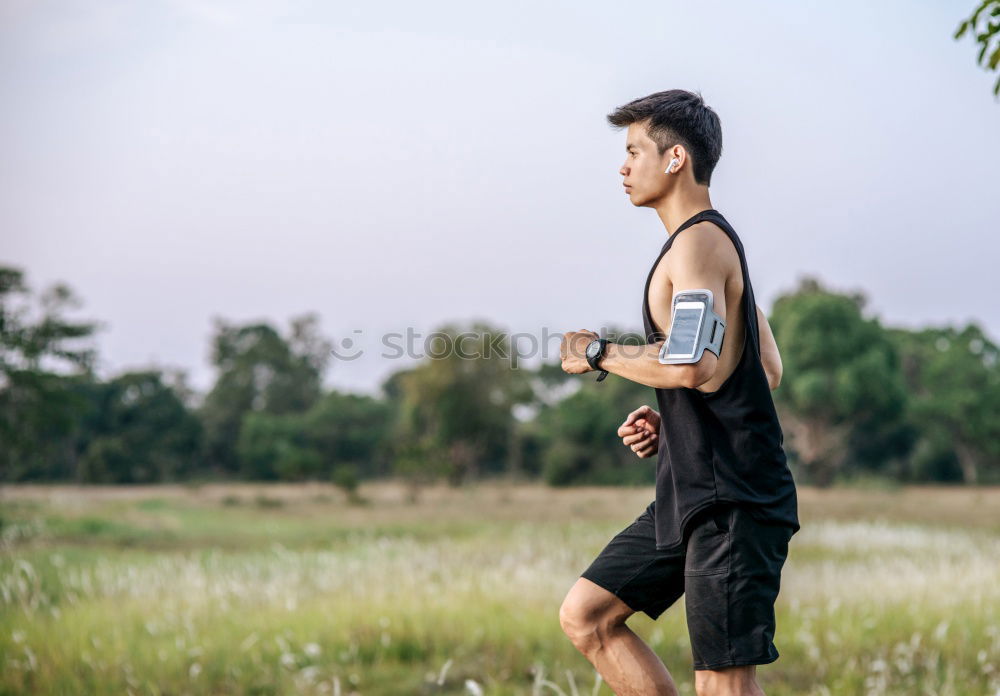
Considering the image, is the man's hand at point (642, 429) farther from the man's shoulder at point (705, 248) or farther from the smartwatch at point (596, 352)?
the man's shoulder at point (705, 248)

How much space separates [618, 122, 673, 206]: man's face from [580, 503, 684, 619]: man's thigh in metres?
1.22

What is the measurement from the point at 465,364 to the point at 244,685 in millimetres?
35202

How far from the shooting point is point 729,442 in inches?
138

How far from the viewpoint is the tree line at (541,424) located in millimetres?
41969

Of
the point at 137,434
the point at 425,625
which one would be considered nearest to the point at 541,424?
the point at 137,434

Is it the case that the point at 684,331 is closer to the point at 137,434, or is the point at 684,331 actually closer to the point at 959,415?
the point at 137,434

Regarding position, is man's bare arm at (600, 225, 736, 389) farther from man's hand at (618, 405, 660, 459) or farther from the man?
man's hand at (618, 405, 660, 459)

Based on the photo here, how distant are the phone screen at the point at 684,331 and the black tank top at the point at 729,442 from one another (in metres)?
0.27

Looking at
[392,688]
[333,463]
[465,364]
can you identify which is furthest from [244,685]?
[333,463]

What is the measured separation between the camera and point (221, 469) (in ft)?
162

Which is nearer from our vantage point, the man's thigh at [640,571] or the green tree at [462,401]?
the man's thigh at [640,571]

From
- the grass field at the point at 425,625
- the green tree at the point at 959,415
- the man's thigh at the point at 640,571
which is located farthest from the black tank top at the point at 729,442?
the green tree at the point at 959,415

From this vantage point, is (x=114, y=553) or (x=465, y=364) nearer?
(x=114, y=553)

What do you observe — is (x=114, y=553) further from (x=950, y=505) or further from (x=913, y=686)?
(x=950, y=505)
